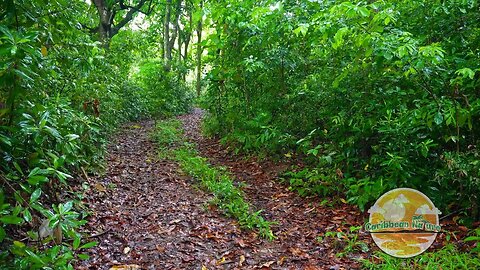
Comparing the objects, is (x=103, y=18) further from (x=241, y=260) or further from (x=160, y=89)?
(x=241, y=260)

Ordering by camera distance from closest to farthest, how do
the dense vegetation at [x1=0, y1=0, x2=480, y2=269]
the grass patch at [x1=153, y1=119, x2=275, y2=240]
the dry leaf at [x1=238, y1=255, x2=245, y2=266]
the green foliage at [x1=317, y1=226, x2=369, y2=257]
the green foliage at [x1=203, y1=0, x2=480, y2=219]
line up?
1. the dense vegetation at [x1=0, y1=0, x2=480, y2=269]
2. the dry leaf at [x1=238, y1=255, x2=245, y2=266]
3. the green foliage at [x1=317, y1=226, x2=369, y2=257]
4. the green foliage at [x1=203, y1=0, x2=480, y2=219]
5. the grass patch at [x1=153, y1=119, x2=275, y2=240]

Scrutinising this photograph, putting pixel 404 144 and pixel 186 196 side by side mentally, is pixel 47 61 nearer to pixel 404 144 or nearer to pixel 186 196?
pixel 186 196

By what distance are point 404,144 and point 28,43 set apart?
3.77 metres

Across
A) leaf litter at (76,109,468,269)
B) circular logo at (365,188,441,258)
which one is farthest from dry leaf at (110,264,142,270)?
circular logo at (365,188,441,258)

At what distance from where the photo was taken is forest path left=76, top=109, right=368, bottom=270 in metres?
3.23

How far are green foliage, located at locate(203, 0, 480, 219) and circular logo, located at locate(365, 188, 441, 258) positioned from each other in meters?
0.13

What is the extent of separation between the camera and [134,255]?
321 centimetres

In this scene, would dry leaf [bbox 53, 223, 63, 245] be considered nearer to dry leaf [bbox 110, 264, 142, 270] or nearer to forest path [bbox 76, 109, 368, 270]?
forest path [bbox 76, 109, 368, 270]

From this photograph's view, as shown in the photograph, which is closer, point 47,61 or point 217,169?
point 47,61

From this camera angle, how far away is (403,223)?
352 cm

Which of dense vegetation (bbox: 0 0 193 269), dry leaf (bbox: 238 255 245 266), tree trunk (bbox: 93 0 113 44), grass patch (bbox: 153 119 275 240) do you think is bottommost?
dry leaf (bbox: 238 255 245 266)

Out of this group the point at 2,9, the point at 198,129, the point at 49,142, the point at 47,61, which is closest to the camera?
the point at 2,9

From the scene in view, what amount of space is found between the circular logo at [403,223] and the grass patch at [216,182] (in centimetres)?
117

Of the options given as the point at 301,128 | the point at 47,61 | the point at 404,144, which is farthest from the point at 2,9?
the point at 301,128
